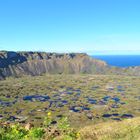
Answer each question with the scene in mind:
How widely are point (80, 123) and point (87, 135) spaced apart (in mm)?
169290

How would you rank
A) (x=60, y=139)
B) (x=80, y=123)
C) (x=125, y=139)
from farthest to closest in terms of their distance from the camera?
(x=80, y=123)
(x=125, y=139)
(x=60, y=139)

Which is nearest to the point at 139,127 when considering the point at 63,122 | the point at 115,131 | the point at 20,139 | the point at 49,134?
the point at 115,131

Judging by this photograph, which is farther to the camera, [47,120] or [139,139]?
[139,139]

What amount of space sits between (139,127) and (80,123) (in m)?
168

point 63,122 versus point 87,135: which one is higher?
point 63,122

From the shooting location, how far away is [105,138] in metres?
29.0

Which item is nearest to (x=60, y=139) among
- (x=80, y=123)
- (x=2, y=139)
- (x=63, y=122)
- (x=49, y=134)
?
(x=49, y=134)

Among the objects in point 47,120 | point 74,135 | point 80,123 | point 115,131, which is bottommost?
point 80,123

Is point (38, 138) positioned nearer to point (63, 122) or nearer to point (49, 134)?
point (63, 122)

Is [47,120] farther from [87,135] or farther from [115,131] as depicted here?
[115,131]

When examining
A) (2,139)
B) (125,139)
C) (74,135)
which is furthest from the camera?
(125,139)

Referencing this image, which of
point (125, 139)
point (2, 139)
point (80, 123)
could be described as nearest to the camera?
point (2, 139)

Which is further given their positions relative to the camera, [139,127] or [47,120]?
[139,127]

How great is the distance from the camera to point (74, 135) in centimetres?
2447
